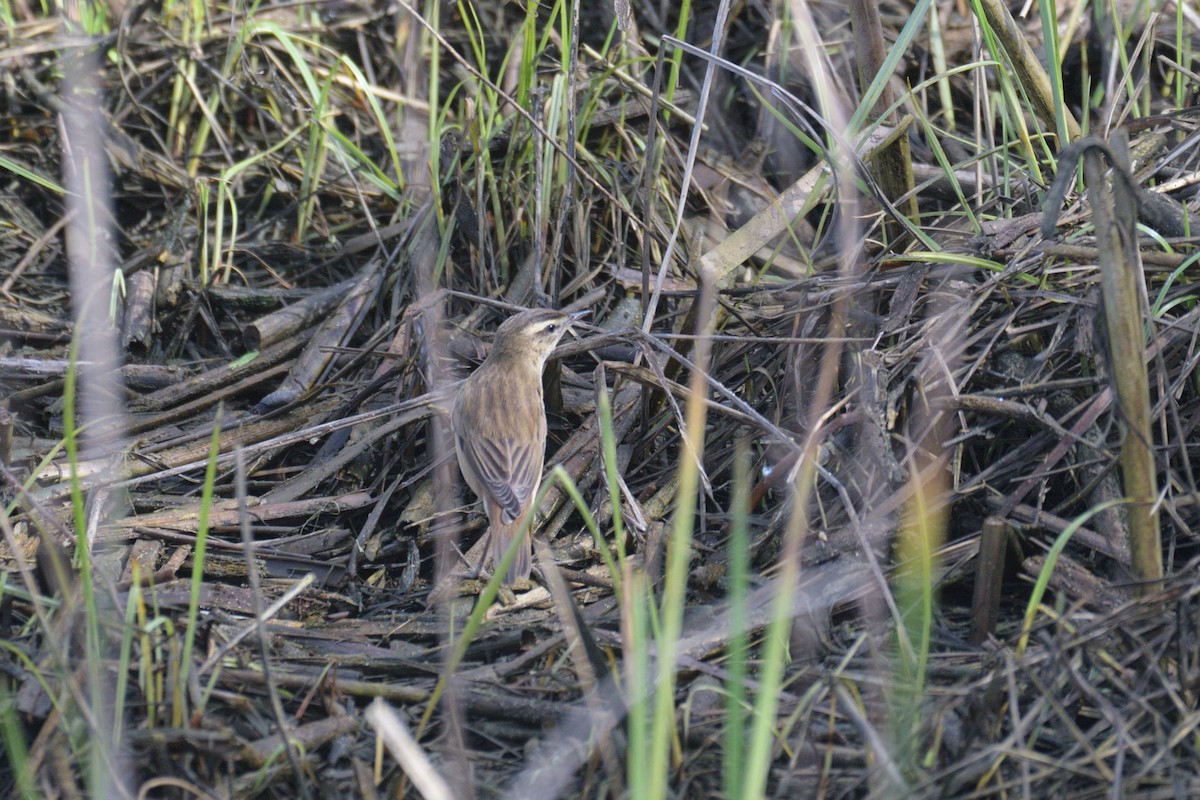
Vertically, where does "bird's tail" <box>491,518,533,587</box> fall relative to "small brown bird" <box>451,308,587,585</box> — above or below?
below

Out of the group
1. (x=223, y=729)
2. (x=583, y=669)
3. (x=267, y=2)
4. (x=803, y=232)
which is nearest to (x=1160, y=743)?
(x=583, y=669)

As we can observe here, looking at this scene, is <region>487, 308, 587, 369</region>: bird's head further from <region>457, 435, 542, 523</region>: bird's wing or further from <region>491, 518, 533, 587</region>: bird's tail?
<region>491, 518, 533, 587</region>: bird's tail

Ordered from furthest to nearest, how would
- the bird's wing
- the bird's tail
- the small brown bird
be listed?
the small brown bird, the bird's wing, the bird's tail

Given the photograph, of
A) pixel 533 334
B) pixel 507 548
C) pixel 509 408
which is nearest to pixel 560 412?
pixel 509 408

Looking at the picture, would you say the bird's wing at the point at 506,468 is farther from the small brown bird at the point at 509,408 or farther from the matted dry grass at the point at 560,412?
the matted dry grass at the point at 560,412

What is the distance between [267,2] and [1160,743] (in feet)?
19.2

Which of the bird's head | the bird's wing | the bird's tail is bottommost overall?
the bird's tail

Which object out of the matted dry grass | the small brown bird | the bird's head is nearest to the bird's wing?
the small brown bird

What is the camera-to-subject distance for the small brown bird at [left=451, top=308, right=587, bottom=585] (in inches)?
178

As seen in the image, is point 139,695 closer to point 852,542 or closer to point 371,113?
point 852,542

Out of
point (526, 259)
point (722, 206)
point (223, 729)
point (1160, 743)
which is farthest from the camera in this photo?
point (722, 206)

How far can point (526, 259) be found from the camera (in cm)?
518

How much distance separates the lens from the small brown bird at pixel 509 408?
14.8 feet

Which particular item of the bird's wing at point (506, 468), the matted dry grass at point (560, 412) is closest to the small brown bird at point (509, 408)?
the bird's wing at point (506, 468)
